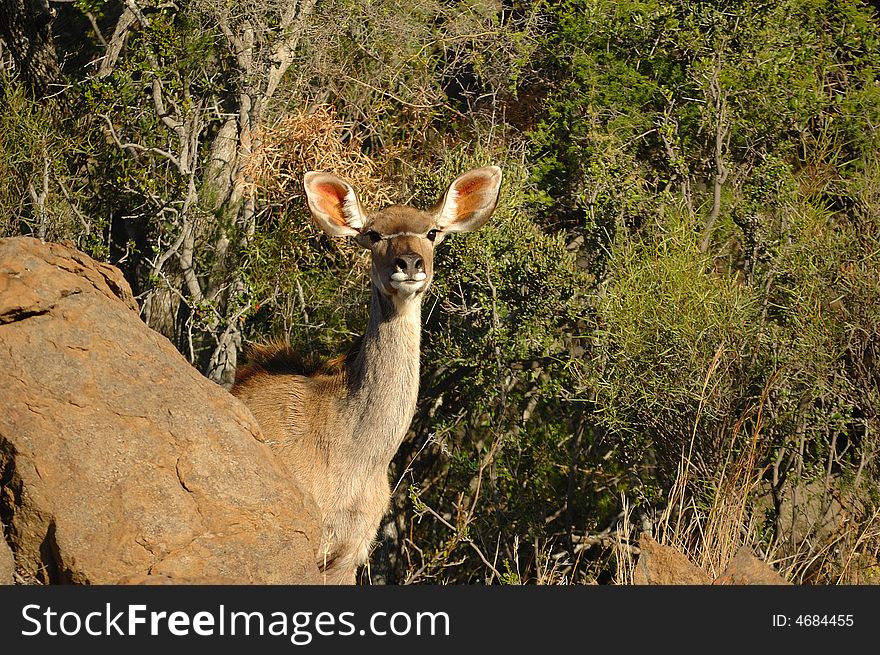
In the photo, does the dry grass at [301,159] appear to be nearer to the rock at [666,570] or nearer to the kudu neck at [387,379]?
the kudu neck at [387,379]

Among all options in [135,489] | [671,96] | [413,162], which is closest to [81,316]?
[135,489]

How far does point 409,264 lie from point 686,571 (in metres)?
2.28

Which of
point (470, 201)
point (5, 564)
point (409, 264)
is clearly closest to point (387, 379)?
point (409, 264)

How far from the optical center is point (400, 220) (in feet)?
23.1

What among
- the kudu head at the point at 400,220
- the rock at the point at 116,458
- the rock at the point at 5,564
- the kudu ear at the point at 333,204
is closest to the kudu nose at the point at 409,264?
the kudu head at the point at 400,220

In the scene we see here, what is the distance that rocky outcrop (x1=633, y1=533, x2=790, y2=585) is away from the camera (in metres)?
6.26

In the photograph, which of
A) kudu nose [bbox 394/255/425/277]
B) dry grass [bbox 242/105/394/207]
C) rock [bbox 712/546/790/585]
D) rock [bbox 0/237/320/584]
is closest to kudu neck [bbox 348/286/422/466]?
kudu nose [bbox 394/255/425/277]

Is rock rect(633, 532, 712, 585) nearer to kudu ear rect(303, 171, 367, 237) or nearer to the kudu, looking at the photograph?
the kudu

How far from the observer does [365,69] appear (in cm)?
994

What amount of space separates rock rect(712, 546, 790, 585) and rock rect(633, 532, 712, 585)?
0.42 feet

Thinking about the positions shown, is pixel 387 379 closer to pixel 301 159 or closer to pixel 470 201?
pixel 470 201

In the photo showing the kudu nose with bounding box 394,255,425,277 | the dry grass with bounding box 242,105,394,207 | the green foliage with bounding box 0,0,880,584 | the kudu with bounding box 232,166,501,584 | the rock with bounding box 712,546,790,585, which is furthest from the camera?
the dry grass with bounding box 242,105,394,207

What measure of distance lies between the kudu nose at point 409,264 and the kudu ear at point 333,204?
0.78m

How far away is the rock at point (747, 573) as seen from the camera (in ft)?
20.4
